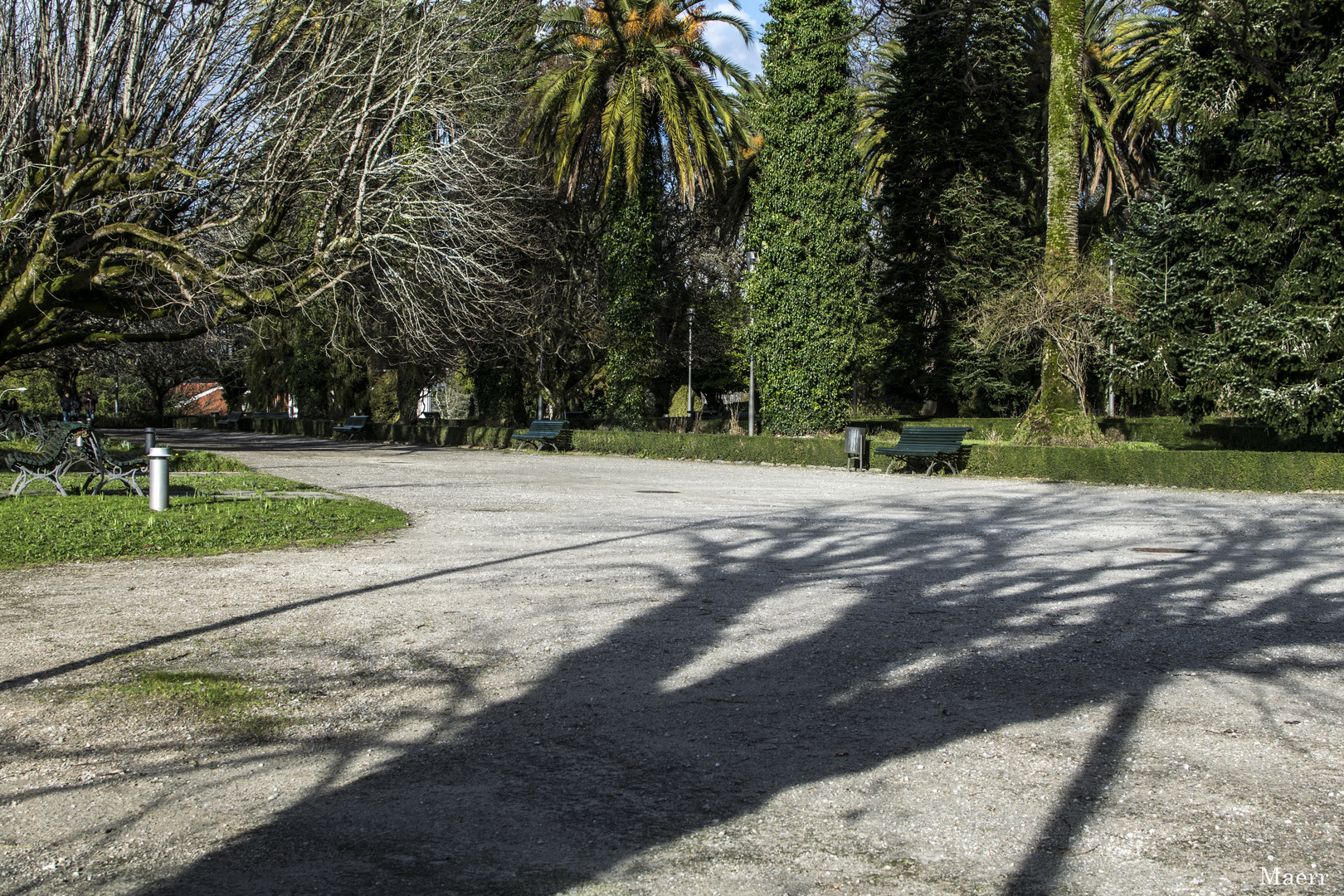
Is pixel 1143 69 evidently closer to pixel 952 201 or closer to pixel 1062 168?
pixel 952 201

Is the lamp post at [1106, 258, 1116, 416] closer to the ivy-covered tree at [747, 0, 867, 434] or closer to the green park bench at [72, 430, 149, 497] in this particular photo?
the ivy-covered tree at [747, 0, 867, 434]

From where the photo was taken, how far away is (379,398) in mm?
65500

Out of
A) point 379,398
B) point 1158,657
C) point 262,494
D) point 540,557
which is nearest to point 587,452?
point 262,494

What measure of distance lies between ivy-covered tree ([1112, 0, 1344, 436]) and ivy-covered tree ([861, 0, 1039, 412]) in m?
13.6

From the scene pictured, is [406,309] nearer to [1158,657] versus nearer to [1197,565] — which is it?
[1197,565]

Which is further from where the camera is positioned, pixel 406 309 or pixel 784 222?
pixel 784 222

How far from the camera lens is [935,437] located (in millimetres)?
20797

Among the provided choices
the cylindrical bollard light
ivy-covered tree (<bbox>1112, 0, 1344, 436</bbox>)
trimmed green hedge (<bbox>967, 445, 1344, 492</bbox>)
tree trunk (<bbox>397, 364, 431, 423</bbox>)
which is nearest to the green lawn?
the cylindrical bollard light

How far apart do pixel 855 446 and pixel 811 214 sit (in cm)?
736

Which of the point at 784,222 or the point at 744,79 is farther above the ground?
the point at 744,79

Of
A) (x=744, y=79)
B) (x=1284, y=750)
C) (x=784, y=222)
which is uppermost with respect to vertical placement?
(x=744, y=79)

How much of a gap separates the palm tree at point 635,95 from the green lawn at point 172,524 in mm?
16704

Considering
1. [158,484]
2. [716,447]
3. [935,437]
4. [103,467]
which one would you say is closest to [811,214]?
[716,447]

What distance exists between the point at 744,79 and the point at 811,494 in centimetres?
1686
